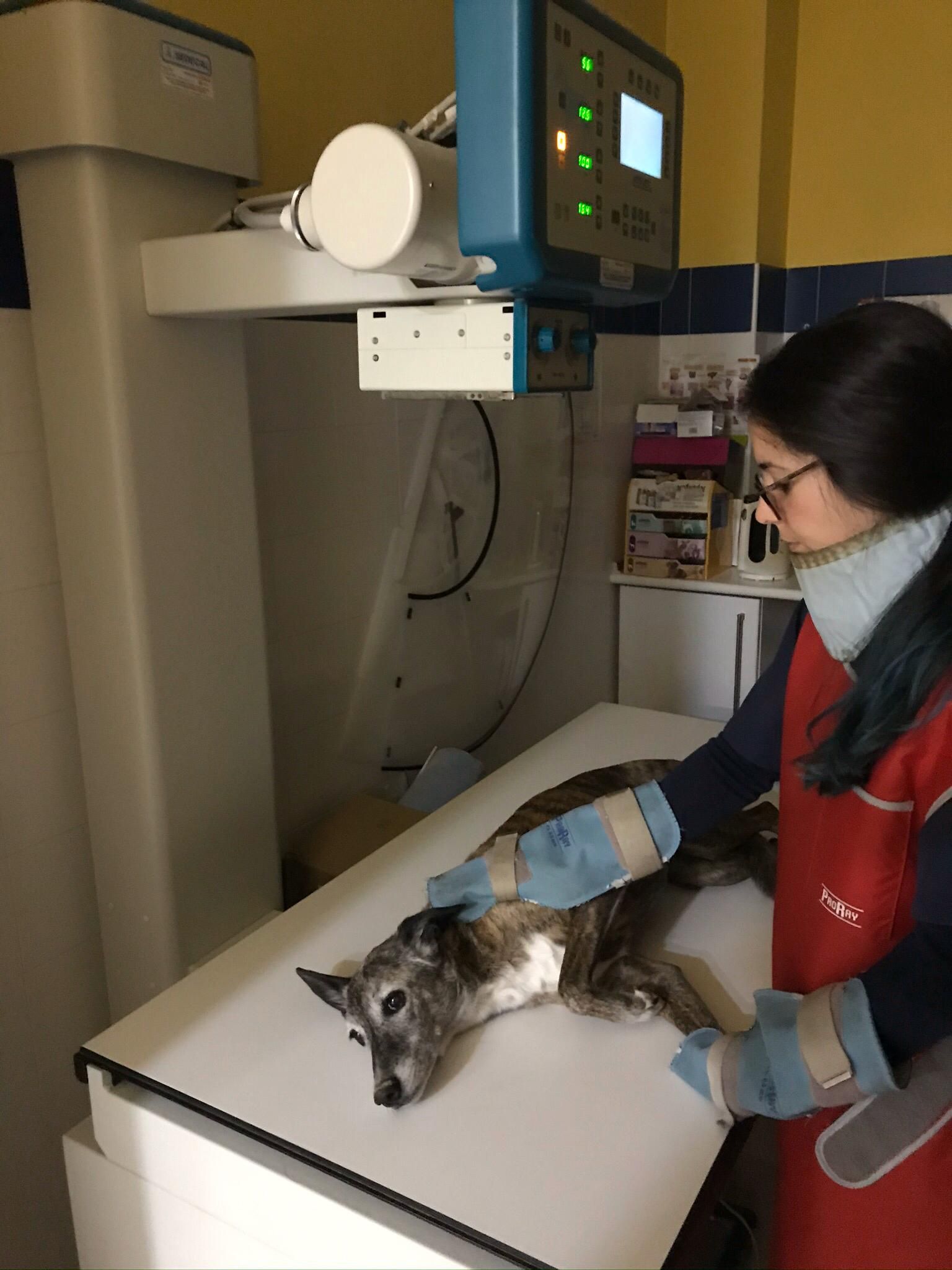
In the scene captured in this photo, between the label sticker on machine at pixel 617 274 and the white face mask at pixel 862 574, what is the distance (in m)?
0.32

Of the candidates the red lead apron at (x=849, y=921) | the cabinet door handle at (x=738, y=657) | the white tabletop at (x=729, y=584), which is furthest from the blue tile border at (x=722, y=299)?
the red lead apron at (x=849, y=921)

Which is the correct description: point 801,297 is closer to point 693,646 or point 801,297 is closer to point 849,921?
point 693,646

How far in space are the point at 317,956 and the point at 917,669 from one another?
0.75 metres

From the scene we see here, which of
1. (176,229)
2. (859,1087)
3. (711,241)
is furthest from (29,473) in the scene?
(711,241)

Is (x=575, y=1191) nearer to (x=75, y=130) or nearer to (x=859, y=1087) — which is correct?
(x=859, y=1087)

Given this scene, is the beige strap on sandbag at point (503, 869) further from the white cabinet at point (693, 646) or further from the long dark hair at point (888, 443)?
the white cabinet at point (693, 646)

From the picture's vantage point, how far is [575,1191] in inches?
32.8

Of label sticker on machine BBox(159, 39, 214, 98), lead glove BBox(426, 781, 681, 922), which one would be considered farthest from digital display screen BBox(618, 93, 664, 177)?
lead glove BBox(426, 781, 681, 922)

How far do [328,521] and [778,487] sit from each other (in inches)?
40.6

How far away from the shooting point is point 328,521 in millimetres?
1765

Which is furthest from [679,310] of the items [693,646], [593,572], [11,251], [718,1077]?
[718,1077]

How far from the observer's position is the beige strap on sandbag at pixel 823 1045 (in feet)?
2.71

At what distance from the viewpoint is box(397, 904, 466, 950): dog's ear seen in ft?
3.38

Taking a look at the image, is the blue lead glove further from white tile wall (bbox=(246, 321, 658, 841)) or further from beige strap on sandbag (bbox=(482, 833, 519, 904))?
white tile wall (bbox=(246, 321, 658, 841))
